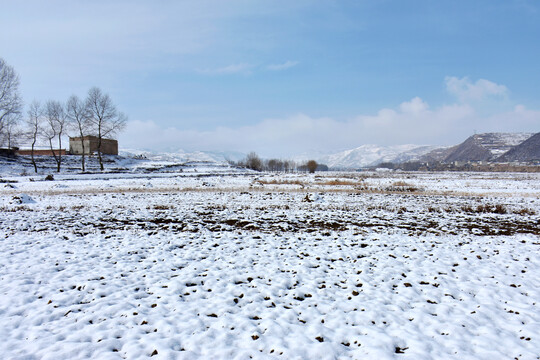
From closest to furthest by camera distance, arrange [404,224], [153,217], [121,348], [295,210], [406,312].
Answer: [121,348] → [406,312] → [404,224] → [153,217] → [295,210]

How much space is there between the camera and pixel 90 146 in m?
93.1

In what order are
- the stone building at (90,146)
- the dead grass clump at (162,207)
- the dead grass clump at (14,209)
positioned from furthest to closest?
the stone building at (90,146) → the dead grass clump at (162,207) → the dead grass clump at (14,209)

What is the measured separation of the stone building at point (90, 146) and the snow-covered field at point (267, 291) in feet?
301

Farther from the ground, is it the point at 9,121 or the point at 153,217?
the point at 9,121

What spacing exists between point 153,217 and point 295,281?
11.2m

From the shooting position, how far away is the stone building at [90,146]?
92.9 metres

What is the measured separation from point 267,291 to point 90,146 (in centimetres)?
10461

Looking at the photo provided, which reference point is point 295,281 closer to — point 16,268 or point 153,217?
point 16,268

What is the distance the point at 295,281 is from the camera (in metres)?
8.07

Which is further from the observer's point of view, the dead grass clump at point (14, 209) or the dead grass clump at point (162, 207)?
the dead grass clump at point (162, 207)

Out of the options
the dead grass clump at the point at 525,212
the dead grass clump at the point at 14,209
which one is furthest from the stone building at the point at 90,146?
the dead grass clump at the point at 525,212

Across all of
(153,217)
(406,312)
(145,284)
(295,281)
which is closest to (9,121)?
(153,217)

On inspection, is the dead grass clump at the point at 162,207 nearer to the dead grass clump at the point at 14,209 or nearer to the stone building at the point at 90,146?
the dead grass clump at the point at 14,209

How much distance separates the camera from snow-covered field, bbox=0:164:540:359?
540 centimetres
